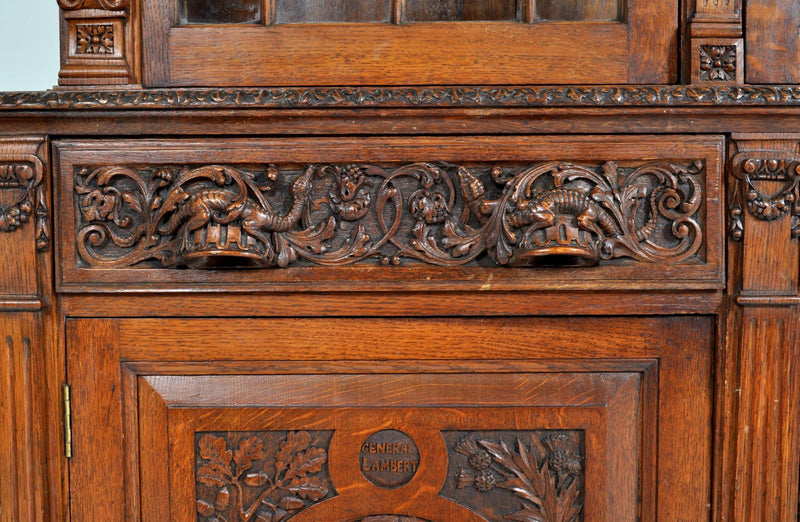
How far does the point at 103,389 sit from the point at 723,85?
677 mm

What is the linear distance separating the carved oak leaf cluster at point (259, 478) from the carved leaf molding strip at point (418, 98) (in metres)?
0.33

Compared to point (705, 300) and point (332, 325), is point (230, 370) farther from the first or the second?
point (705, 300)

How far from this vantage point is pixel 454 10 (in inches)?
30.1

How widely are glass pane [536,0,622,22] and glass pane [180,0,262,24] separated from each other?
0.30 metres

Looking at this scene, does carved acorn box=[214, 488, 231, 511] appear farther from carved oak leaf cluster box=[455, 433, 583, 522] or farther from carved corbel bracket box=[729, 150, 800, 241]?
carved corbel bracket box=[729, 150, 800, 241]

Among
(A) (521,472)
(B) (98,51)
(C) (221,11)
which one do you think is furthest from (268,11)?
(A) (521,472)

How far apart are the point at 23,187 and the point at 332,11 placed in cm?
36

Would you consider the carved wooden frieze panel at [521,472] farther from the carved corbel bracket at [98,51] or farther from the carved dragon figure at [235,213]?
the carved corbel bracket at [98,51]

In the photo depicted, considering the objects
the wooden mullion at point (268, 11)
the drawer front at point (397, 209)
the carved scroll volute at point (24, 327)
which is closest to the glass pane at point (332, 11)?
the wooden mullion at point (268, 11)

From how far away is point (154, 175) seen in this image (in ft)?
2.29

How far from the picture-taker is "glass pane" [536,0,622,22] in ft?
2.43

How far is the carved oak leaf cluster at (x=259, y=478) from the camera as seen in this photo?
2.35 ft

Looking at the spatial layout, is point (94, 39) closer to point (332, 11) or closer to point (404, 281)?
point (332, 11)

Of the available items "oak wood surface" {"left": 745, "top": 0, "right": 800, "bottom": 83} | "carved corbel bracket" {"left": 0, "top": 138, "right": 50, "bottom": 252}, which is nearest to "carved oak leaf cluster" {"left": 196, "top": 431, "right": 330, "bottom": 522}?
"carved corbel bracket" {"left": 0, "top": 138, "right": 50, "bottom": 252}
